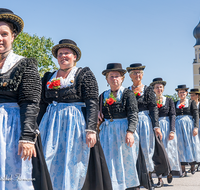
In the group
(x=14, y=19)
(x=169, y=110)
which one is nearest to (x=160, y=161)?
(x=169, y=110)

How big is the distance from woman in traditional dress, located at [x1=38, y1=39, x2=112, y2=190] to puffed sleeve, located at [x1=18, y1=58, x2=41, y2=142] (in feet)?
4.00

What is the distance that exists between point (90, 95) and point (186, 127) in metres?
6.99

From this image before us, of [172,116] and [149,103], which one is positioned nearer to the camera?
[149,103]

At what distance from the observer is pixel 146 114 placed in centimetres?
764

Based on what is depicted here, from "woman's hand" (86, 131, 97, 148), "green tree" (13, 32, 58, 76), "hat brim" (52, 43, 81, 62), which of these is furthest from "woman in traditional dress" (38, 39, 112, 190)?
"green tree" (13, 32, 58, 76)

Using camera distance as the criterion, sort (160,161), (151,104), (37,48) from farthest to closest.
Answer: (37,48) → (160,161) → (151,104)

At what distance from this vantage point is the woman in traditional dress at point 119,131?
592 centimetres

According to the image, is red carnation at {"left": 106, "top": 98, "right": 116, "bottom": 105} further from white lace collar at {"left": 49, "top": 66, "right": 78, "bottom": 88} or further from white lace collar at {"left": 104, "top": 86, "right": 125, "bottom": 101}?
white lace collar at {"left": 49, "top": 66, "right": 78, "bottom": 88}

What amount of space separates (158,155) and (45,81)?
12.4 ft

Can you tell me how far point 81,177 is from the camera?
4375 millimetres

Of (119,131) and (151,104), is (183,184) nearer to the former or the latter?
(151,104)

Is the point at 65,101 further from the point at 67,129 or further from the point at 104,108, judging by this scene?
the point at 104,108

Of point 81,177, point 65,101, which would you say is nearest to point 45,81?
point 65,101

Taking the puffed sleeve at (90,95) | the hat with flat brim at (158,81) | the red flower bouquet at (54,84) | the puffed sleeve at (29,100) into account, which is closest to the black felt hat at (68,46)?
the puffed sleeve at (90,95)
